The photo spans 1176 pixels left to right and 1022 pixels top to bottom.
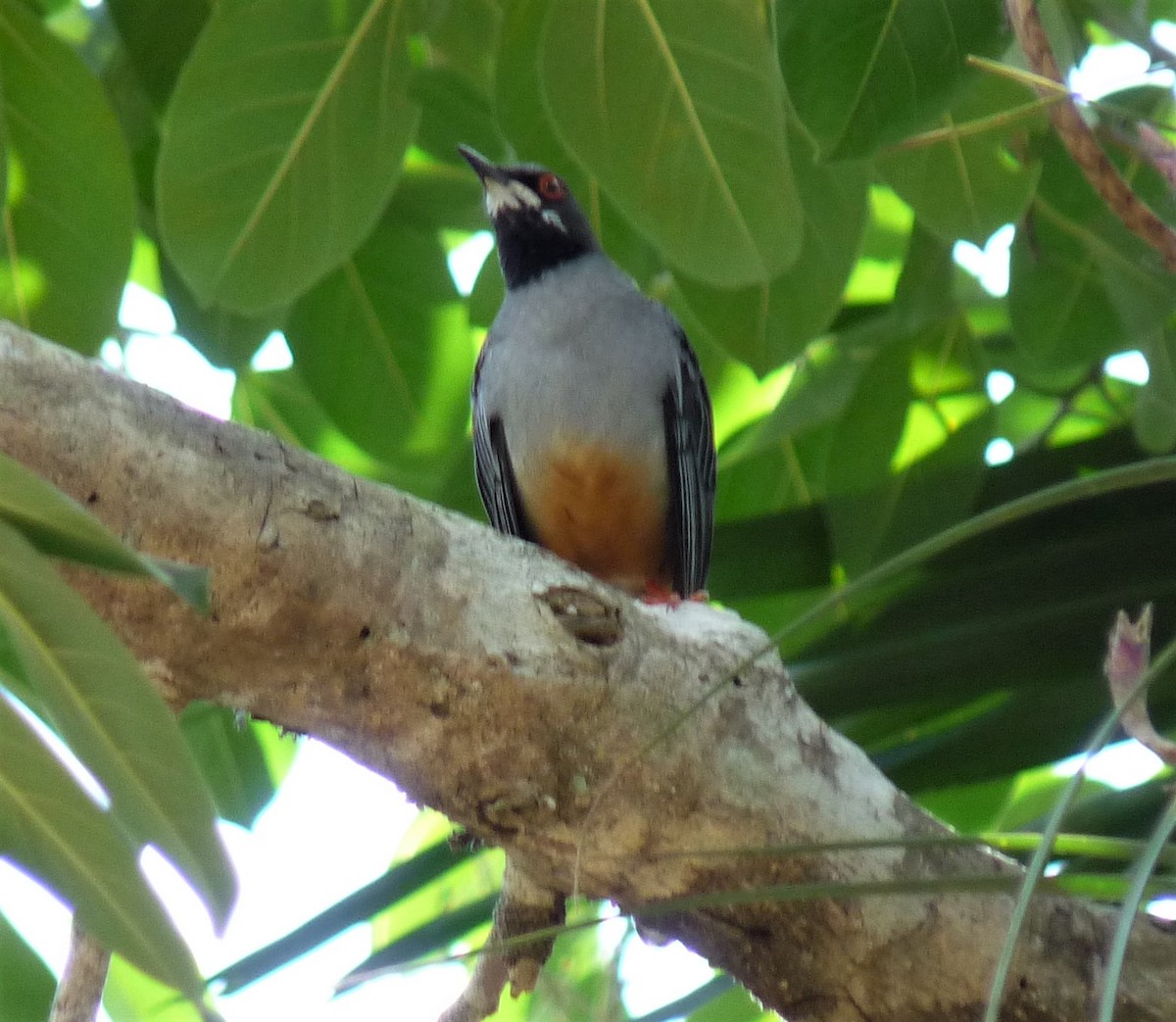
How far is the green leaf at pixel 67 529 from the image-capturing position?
3.86 feet

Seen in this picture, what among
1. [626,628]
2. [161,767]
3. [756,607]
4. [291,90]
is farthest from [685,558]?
[161,767]

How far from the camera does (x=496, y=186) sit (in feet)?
13.8

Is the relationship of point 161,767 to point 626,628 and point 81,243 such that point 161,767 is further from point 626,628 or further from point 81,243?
point 81,243

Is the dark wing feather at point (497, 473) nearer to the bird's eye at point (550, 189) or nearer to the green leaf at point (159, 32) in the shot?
the bird's eye at point (550, 189)

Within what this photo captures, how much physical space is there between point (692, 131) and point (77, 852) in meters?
2.16

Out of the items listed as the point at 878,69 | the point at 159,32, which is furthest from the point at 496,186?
the point at 878,69

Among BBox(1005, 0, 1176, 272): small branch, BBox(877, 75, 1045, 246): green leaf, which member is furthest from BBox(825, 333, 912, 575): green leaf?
BBox(1005, 0, 1176, 272): small branch

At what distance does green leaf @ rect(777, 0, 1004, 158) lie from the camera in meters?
2.58

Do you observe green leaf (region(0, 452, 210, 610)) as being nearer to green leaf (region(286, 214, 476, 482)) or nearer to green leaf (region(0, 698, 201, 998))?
green leaf (region(0, 698, 201, 998))

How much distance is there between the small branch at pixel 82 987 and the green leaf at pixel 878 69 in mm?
1758

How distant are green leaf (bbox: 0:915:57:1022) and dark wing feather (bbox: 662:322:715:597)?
2.36 metres

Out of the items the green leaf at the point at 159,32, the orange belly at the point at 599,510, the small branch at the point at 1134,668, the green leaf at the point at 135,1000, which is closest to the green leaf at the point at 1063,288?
the orange belly at the point at 599,510

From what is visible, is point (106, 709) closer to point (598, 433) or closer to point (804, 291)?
point (804, 291)

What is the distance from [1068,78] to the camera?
8.57ft
